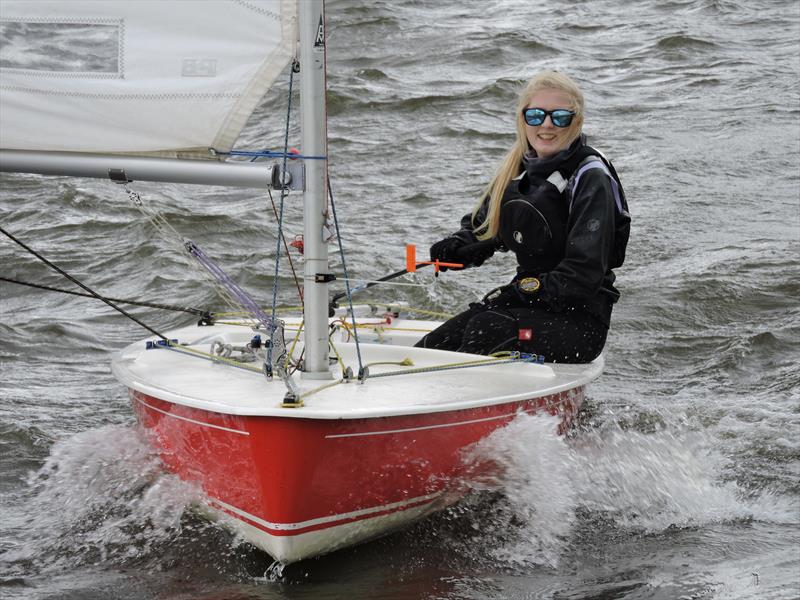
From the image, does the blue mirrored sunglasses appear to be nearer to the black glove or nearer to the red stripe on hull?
the black glove

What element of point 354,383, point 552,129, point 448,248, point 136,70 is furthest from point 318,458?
point 552,129

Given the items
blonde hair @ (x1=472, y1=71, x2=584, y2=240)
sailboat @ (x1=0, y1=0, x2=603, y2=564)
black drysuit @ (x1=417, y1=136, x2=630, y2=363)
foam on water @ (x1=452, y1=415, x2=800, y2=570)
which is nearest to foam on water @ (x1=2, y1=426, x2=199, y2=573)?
sailboat @ (x1=0, y1=0, x2=603, y2=564)

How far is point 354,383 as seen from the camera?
3674 mm

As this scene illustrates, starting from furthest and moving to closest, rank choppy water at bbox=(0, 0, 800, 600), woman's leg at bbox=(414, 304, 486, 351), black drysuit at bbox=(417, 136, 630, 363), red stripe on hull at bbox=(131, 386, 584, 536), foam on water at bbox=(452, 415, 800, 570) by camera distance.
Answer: woman's leg at bbox=(414, 304, 486, 351) → black drysuit at bbox=(417, 136, 630, 363) → foam on water at bbox=(452, 415, 800, 570) → choppy water at bbox=(0, 0, 800, 600) → red stripe on hull at bbox=(131, 386, 584, 536)

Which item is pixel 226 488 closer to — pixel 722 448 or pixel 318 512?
pixel 318 512

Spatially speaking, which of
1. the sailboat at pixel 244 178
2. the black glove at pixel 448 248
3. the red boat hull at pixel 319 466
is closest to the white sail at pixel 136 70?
the sailboat at pixel 244 178

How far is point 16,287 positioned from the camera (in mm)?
8258

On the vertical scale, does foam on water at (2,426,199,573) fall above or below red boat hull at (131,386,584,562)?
below

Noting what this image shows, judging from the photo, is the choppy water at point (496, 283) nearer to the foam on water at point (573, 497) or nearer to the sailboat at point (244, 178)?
the foam on water at point (573, 497)

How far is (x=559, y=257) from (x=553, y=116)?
1.80ft

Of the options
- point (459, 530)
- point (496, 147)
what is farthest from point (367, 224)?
point (459, 530)

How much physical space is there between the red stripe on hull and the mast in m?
0.37

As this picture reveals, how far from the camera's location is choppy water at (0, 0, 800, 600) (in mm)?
3689

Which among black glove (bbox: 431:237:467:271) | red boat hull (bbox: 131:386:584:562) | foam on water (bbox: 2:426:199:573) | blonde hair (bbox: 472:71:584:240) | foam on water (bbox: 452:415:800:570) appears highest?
blonde hair (bbox: 472:71:584:240)
